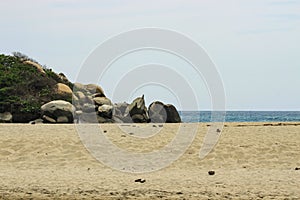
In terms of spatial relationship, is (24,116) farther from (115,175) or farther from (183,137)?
(115,175)

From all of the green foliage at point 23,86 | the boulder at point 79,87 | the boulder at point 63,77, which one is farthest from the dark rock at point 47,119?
the boulder at point 63,77

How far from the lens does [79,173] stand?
50.4 feet

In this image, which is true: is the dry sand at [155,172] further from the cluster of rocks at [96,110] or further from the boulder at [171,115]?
the boulder at [171,115]

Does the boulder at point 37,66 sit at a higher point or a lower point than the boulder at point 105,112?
higher

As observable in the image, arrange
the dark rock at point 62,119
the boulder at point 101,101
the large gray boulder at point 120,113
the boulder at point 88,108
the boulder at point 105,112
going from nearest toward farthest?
1. the dark rock at point 62,119
2. the boulder at point 88,108
3. the boulder at point 105,112
4. the large gray boulder at point 120,113
5. the boulder at point 101,101

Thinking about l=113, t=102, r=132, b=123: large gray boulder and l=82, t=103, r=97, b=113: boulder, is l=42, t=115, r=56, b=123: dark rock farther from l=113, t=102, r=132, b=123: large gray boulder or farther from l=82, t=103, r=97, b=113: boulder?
l=113, t=102, r=132, b=123: large gray boulder

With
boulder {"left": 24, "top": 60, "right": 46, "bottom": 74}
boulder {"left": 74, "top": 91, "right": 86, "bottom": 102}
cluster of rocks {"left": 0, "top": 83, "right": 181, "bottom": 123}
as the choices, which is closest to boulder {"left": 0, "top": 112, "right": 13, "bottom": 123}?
cluster of rocks {"left": 0, "top": 83, "right": 181, "bottom": 123}

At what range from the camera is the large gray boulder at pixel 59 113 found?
31141mm

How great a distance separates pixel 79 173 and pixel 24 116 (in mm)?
19534

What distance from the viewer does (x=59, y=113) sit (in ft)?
102

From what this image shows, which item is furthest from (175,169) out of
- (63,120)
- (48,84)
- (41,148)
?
(48,84)

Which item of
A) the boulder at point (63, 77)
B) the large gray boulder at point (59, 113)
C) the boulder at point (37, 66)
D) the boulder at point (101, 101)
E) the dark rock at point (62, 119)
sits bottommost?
the dark rock at point (62, 119)

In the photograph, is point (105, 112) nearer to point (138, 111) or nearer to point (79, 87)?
point (138, 111)

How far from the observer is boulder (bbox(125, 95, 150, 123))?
34719 millimetres
